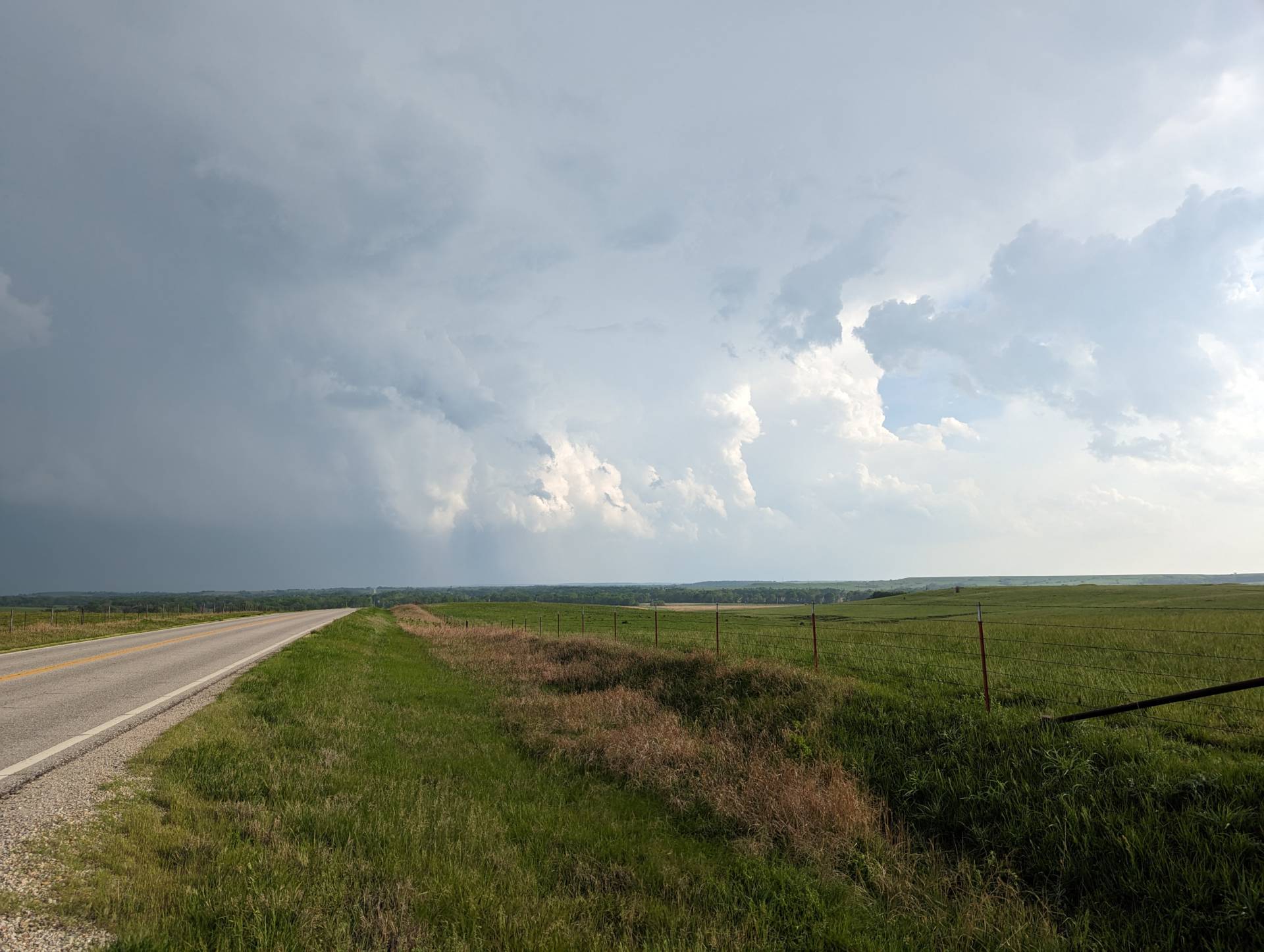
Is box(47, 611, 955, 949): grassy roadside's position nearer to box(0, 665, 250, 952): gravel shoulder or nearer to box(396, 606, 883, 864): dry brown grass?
box(0, 665, 250, 952): gravel shoulder

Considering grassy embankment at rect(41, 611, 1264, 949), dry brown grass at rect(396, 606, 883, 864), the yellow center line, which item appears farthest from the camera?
the yellow center line

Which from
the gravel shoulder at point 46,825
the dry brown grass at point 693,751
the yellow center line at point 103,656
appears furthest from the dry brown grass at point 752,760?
the yellow center line at point 103,656

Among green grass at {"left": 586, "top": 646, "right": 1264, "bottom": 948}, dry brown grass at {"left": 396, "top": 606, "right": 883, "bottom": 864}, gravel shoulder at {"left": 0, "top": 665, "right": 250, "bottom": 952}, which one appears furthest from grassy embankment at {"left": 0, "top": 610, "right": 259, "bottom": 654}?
green grass at {"left": 586, "top": 646, "right": 1264, "bottom": 948}

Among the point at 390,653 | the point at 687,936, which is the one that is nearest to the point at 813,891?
the point at 687,936

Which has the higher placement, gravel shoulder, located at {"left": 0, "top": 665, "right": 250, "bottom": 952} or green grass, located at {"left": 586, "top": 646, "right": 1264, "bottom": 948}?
gravel shoulder, located at {"left": 0, "top": 665, "right": 250, "bottom": 952}

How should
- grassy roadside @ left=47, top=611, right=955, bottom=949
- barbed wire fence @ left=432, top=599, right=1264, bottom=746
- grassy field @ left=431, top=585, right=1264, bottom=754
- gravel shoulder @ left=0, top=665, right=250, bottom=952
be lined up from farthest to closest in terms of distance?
grassy field @ left=431, top=585, right=1264, bottom=754 < barbed wire fence @ left=432, top=599, right=1264, bottom=746 < grassy roadside @ left=47, top=611, right=955, bottom=949 < gravel shoulder @ left=0, top=665, right=250, bottom=952

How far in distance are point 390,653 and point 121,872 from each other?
70.0 feet

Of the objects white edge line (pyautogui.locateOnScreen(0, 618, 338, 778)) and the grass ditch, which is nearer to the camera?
the grass ditch

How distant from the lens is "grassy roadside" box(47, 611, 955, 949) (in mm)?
4934

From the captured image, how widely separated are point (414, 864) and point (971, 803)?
6791mm

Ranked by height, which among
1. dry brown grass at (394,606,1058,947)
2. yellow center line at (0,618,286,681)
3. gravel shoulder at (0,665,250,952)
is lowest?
dry brown grass at (394,606,1058,947)

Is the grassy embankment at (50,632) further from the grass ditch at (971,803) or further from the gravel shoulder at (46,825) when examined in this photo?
the grass ditch at (971,803)

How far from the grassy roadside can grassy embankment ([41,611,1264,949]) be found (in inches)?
1.2

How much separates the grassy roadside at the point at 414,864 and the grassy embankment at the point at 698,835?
1.2 inches
